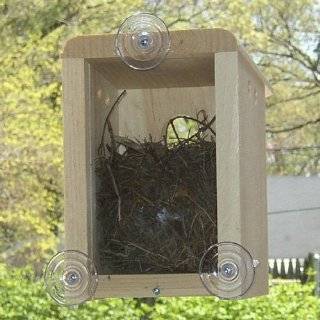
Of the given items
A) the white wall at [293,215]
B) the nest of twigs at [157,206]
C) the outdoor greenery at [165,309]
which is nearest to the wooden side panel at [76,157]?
the nest of twigs at [157,206]

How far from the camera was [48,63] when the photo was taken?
32.6 feet

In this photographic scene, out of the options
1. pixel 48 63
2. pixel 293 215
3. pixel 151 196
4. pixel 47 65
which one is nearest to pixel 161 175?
pixel 151 196

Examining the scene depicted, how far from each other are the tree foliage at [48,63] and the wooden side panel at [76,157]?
6656 mm

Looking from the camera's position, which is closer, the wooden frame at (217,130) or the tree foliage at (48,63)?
the wooden frame at (217,130)

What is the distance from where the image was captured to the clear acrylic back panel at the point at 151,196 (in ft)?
6.86

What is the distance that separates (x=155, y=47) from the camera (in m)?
1.98

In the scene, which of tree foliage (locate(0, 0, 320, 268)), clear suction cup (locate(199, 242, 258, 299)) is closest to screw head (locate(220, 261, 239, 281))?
clear suction cup (locate(199, 242, 258, 299))

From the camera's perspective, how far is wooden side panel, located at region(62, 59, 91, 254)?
6.68 ft

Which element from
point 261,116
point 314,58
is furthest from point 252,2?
point 261,116

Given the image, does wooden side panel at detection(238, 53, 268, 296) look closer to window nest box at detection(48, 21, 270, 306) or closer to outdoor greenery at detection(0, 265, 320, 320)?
window nest box at detection(48, 21, 270, 306)

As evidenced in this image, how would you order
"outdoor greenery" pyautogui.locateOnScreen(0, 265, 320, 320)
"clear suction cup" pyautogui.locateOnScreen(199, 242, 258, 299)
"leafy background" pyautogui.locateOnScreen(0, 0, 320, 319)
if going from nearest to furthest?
"clear suction cup" pyautogui.locateOnScreen(199, 242, 258, 299) < "outdoor greenery" pyautogui.locateOnScreen(0, 265, 320, 320) < "leafy background" pyautogui.locateOnScreen(0, 0, 320, 319)

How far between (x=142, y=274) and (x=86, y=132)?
320mm

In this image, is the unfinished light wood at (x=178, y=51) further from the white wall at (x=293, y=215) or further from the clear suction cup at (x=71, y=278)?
the white wall at (x=293, y=215)

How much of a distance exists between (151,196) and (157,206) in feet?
0.08
